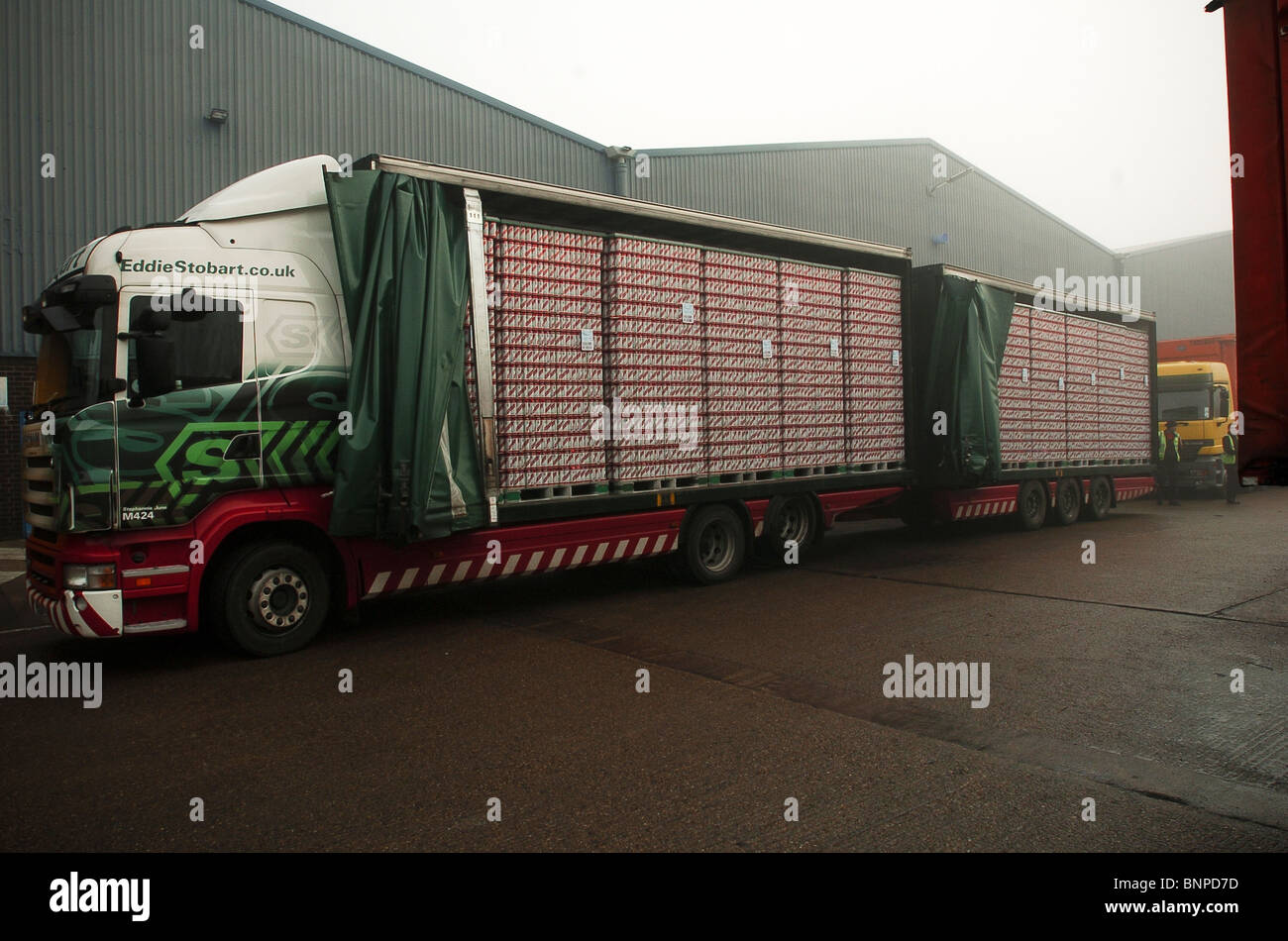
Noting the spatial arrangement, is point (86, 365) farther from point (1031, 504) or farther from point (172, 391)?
point (1031, 504)

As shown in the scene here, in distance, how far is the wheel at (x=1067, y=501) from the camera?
15.3 meters

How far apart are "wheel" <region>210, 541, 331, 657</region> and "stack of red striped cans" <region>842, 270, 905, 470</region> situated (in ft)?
21.7

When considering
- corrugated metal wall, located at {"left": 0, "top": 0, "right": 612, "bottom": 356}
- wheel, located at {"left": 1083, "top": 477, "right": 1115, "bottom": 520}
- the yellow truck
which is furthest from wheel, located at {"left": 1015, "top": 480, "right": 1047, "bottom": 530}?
corrugated metal wall, located at {"left": 0, "top": 0, "right": 612, "bottom": 356}

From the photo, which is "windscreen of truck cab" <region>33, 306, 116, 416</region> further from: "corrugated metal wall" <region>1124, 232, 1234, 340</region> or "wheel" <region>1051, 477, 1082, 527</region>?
"corrugated metal wall" <region>1124, 232, 1234, 340</region>

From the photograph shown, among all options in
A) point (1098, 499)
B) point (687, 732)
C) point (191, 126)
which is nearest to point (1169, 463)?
point (1098, 499)

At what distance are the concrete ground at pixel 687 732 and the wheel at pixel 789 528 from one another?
1644mm

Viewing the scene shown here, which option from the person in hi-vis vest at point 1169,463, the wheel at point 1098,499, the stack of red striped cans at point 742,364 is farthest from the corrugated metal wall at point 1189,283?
the stack of red striped cans at point 742,364

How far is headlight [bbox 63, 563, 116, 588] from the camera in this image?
618 centimetres

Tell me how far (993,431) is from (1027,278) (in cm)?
2170

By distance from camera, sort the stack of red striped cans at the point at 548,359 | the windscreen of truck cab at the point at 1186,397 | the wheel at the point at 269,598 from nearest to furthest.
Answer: the wheel at the point at 269,598, the stack of red striped cans at the point at 548,359, the windscreen of truck cab at the point at 1186,397

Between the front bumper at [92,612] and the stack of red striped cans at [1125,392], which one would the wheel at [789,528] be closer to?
the front bumper at [92,612]

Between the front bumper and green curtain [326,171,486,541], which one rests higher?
green curtain [326,171,486,541]

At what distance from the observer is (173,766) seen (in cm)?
458
